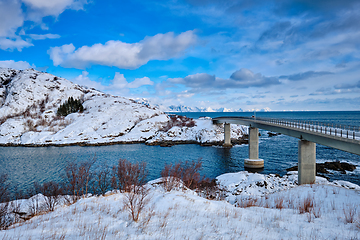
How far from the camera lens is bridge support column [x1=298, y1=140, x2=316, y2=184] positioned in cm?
2741

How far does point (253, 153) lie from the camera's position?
42.2m

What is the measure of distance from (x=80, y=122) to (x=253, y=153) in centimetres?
7567

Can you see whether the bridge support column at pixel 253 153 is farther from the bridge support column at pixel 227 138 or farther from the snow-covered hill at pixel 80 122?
the snow-covered hill at pixel 80 122

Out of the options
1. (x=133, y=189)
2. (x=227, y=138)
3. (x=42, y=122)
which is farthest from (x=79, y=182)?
(x=42, y=122)

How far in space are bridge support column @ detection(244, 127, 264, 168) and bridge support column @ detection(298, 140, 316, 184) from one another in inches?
441

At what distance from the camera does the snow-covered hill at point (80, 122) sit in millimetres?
75375

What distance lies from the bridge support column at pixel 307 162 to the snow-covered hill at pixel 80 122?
43116 millimetres

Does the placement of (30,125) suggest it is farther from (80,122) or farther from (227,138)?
(227,138)

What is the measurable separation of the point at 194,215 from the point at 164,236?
8.49 feet

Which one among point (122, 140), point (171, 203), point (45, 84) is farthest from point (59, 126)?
point (171, 203)

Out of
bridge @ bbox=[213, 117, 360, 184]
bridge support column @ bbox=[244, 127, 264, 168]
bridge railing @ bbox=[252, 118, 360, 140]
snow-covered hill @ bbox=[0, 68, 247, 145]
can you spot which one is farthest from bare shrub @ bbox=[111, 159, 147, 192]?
snow-covered hill @ bbox=[0, 68, 247, 145]

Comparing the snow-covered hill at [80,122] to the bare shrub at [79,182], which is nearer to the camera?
the bare shrub at [79,182]

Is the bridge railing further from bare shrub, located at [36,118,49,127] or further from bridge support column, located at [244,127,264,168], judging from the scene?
bare shrub, located at [36,118,49,127]

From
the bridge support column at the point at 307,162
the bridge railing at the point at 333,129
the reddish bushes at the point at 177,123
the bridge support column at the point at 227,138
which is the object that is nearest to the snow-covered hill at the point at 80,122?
the reddish bushes at the point at 177,123
